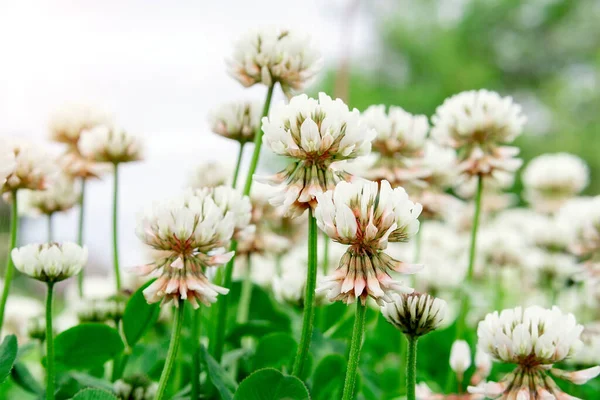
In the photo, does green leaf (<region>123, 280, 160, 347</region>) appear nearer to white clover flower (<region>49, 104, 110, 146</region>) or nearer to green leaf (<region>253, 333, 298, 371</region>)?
green leaf (<region>253, 333, 298, 371</region>)

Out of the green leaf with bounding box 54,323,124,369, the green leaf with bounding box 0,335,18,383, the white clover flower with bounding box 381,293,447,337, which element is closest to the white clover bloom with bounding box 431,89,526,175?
the white clover flower with bounding box 381,293,447,337

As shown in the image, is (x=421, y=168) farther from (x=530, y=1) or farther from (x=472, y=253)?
(x=530, y=1)

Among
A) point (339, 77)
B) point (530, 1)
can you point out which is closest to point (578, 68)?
point (530, 1)

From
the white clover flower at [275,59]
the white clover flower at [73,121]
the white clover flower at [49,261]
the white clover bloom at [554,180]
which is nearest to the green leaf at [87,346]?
the white clover flower at [49,261]

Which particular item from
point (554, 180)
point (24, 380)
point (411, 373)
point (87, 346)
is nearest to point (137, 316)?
point (87, 346)

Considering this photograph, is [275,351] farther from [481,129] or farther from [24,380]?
[481,129]
